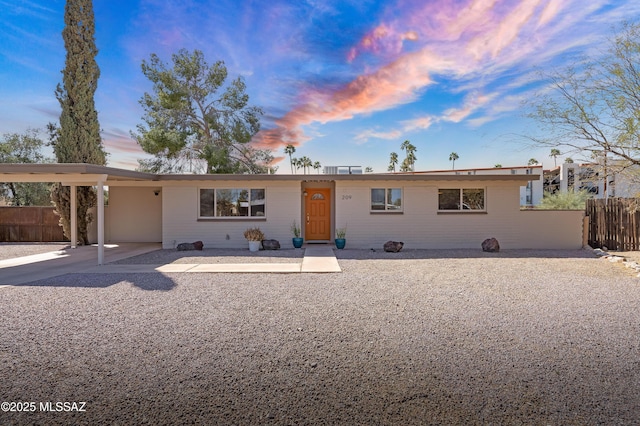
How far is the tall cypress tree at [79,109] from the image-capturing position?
47.4 ft

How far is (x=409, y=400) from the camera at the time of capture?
2.88 meters

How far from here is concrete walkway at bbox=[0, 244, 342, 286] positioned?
8395mm

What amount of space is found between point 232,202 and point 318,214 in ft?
10.7

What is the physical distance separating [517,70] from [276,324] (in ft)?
41.2

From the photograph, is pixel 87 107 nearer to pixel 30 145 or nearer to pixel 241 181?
A: pixel 241 181

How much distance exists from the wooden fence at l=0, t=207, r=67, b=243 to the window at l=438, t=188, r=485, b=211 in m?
16.0

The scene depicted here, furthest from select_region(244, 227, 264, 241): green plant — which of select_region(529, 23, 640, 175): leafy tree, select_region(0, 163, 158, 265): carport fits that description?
select_region(529, 23, 640, 175): leafy tree

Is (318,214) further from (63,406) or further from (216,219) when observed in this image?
(63,406)

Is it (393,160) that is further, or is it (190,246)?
(393,160)

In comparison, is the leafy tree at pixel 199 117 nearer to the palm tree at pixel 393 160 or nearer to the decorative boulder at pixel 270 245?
the decorative boulder at pixel 270 245

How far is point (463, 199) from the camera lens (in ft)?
43.5

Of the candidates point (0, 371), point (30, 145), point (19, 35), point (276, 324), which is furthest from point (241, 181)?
point (30, 145)

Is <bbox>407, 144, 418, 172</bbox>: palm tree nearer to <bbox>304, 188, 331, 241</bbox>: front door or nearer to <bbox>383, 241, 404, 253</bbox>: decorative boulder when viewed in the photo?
<bbox>304, 188, 331, 241</bbox>: front door

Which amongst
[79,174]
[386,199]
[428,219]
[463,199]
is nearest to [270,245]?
[386,199]
